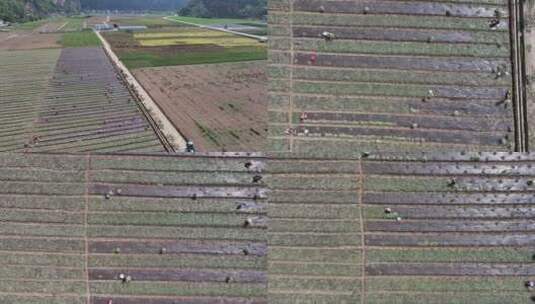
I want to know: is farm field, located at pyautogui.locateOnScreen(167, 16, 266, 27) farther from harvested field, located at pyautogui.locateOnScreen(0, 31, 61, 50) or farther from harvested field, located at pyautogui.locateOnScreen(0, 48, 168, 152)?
harvested field, located at pyautogui.locateOnScreen(0, 31, 61, 50)

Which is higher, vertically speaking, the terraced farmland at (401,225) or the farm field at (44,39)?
the farm field at (44,39)

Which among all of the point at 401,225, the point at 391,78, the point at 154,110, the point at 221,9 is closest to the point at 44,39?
the point at 154,110

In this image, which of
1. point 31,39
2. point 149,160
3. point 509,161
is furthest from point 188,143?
point 31,39

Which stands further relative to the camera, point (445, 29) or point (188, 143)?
point (188, 143)

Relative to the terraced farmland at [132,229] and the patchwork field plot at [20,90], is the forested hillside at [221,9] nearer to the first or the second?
the patchwork field plot at [20,90]

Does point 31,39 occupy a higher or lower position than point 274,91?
higher

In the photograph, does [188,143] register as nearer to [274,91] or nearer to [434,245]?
[274,91]

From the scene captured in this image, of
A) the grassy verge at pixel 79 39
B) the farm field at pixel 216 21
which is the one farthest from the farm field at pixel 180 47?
the farm field at pixel 216 21
